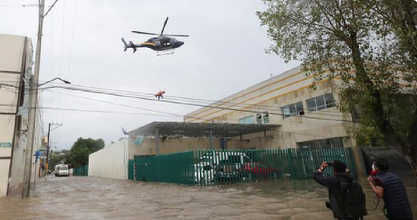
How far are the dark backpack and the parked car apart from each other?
11001 millimetres

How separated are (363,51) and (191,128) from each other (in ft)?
52.8

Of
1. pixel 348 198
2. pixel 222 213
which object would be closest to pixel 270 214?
pixel 222 213

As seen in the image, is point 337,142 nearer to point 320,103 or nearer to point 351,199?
point 320,103

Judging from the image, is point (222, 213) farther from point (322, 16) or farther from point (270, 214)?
point (322, 16)

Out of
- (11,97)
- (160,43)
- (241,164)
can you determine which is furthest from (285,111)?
(11,97)

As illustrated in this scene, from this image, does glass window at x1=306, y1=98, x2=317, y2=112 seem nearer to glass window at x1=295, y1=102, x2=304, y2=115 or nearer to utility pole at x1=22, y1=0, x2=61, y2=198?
glass window at x1=295, y1=102, x2=304, y2=115

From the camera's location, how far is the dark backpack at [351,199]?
3756 mm

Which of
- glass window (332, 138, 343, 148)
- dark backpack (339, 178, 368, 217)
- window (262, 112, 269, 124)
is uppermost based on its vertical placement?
window (262, 112, 269, 124)

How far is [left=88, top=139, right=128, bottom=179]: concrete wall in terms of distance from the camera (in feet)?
81.5

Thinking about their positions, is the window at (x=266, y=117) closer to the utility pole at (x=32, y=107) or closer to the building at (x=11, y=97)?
the utility pole at (x=32, y=107)

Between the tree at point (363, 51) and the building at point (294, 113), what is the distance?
9364 millimetres

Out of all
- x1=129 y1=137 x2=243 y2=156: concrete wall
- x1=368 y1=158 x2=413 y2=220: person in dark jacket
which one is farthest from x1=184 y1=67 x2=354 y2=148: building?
x1=368 y1=158 x2=413 y2=220: person in dark jacket

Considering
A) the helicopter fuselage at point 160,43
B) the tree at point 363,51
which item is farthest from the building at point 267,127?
the tree at point 363,51

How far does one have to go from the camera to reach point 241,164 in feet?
48.1
